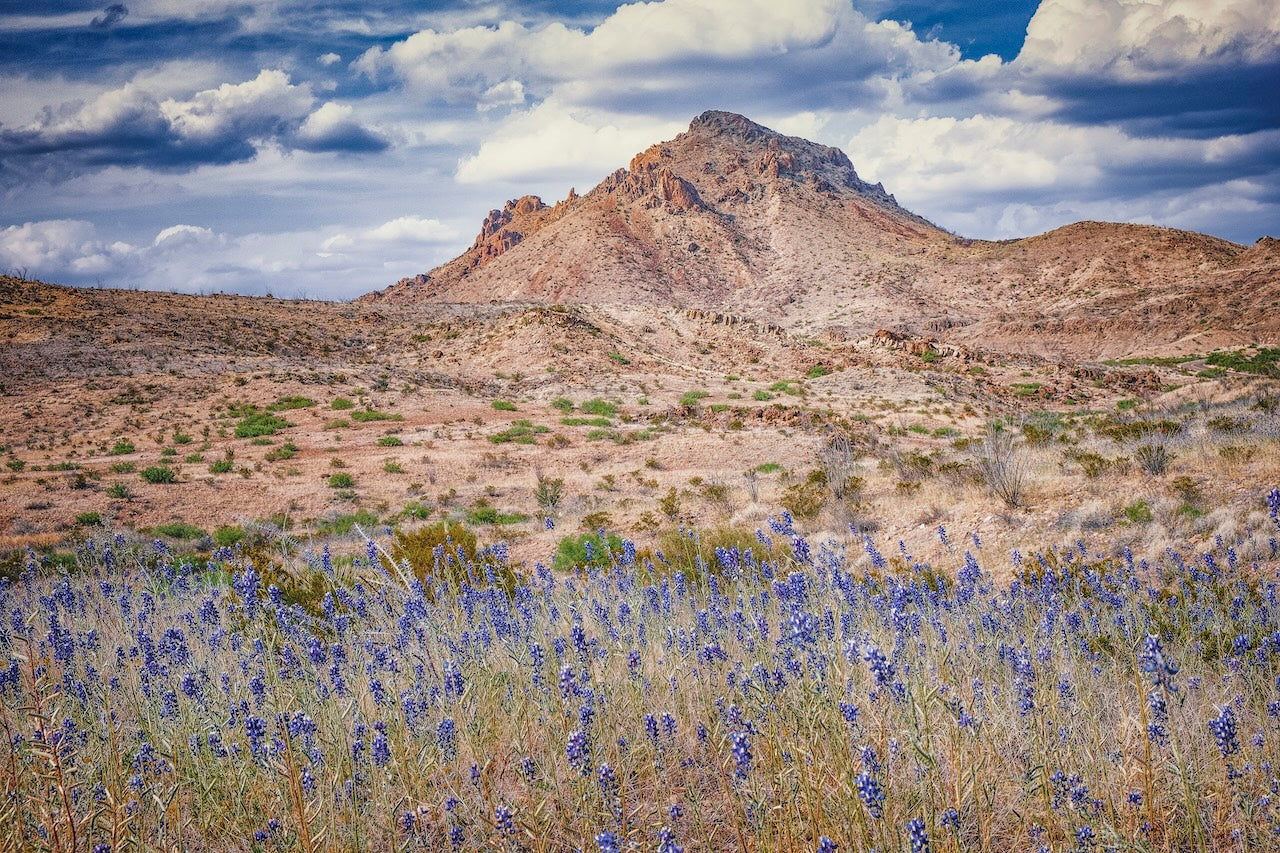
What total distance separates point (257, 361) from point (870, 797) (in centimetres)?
4149

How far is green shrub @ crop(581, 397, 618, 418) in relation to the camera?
30.1m

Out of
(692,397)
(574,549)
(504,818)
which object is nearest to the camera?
(504,818)

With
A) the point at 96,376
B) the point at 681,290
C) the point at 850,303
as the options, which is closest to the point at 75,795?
the point at 96,376

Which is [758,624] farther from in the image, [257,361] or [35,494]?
[257,361]

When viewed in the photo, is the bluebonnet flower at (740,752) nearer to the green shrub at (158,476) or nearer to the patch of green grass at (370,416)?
the green shrub at (158,476)

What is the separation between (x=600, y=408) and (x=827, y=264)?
5466 cm

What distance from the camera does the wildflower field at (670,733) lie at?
2441mm

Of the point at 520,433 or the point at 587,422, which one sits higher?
the point at 587,422

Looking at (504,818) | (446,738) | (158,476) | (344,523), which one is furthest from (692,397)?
(504,818)

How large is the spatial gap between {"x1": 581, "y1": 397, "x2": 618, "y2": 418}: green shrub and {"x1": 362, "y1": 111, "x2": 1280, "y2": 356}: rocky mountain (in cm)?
3264

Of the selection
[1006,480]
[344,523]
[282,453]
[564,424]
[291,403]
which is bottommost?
[344,523]

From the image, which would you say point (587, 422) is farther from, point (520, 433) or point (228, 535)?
point (228, 535)

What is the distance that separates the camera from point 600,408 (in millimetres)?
30828

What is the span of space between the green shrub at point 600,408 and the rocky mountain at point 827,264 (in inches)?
1285
